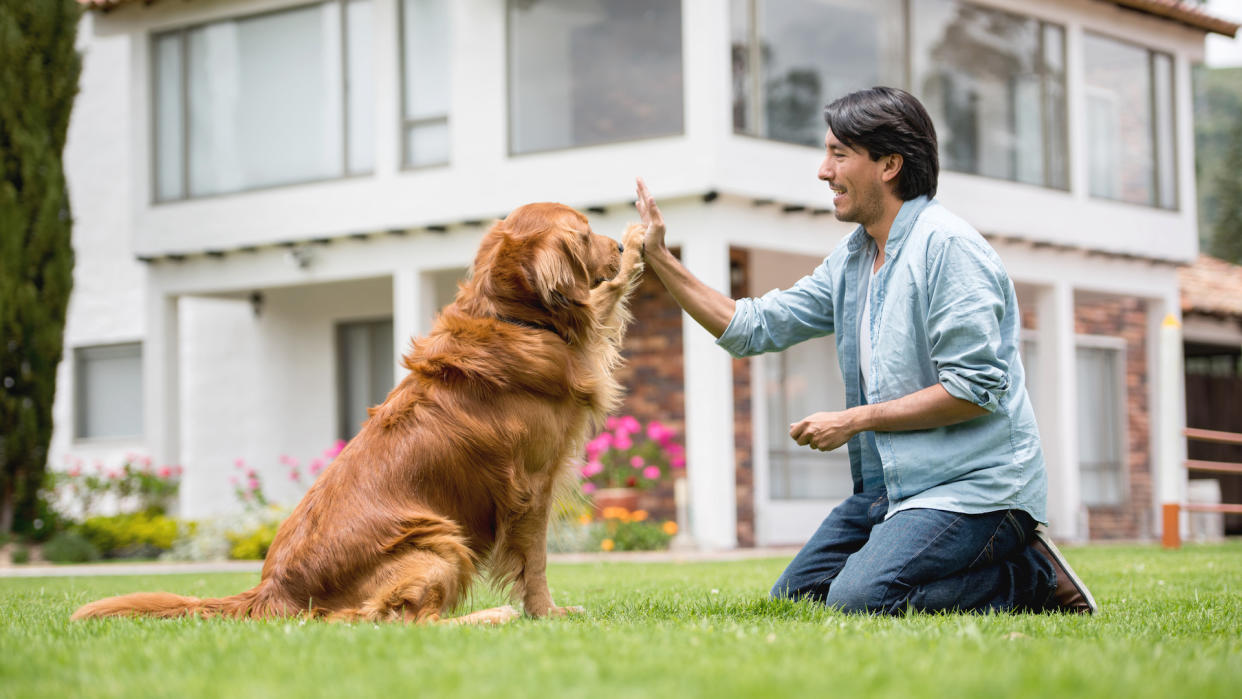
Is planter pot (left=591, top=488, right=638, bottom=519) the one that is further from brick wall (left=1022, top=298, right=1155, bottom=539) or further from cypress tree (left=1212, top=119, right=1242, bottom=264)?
cypress tree (left=1212, top=119, right=1242, bottom=264)

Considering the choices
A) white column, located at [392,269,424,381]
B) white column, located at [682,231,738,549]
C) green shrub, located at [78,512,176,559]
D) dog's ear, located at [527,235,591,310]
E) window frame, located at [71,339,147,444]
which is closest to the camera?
dog's ear, located at [527,235,591,310]

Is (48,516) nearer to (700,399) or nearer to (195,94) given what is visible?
(195,94)

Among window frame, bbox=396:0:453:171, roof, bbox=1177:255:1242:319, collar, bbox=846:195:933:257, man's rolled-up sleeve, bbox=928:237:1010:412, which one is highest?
window frame, bbox=396:0:453:171

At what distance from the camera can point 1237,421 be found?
19000 mm

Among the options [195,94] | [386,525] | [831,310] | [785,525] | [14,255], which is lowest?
[785,525]

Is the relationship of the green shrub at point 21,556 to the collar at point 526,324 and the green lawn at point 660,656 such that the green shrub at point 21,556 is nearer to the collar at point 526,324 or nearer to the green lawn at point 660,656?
the green lawn at point 660,656

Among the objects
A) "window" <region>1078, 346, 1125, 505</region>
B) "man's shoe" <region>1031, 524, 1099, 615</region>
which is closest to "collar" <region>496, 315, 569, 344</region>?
"man's shoe" <region>1031, 524, 1099, 615</region>

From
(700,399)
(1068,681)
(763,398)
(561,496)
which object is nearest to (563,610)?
(561,496)

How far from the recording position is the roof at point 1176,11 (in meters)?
14.7

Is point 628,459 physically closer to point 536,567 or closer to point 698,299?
point 698,299

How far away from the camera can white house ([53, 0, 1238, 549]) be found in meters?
12.4

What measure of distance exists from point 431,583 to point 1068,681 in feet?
6.71

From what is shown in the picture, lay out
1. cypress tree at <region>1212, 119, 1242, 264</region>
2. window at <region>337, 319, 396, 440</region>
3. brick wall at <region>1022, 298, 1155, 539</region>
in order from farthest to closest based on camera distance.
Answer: cypress tree at <region>1212, 119, 1242, 264</region> < brick wall at <region>1022, 298, 1155, 539</region> < window at <region>337, 319, 396, 440</region>

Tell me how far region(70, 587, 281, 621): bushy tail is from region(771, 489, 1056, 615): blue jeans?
1969 mm
